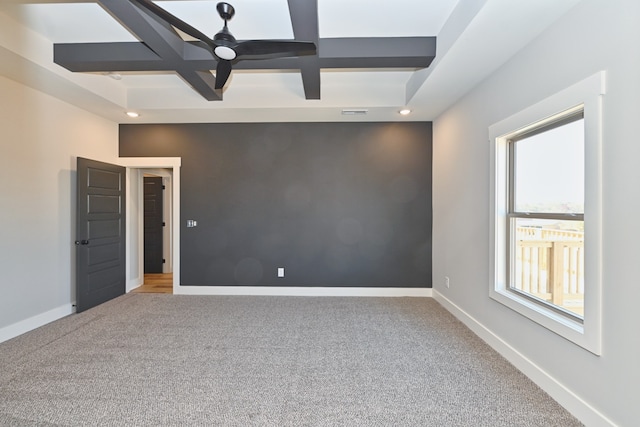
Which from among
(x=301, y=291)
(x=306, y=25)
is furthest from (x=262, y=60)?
(x=301, y=291)

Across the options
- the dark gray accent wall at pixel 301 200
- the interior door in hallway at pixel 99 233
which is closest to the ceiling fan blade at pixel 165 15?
the dark gray accent wall at pixel 301 200

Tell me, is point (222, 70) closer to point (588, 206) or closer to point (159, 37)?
point (159, 37)

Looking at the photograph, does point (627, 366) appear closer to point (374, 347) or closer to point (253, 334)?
point (374, 347)

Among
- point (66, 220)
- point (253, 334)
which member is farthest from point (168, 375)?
point (66, 220)

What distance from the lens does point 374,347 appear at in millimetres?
2818

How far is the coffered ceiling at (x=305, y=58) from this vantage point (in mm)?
2260

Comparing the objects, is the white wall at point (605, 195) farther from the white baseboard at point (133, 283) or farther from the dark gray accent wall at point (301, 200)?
the white baseboard at point (133, 283)

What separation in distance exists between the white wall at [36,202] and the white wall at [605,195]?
487cm

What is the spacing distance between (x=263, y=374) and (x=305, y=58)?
9.35 ft

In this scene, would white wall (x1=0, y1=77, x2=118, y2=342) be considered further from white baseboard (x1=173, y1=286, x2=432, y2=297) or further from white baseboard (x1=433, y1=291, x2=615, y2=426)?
white baseboard (x1=433, y1=291, x2=615, y2=426)

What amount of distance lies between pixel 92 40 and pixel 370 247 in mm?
4088

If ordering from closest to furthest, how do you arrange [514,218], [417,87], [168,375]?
1. [168,375]
2. [514,218]
3. [417,87]

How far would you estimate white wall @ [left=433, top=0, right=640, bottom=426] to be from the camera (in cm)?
154

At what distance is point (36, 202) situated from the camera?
3.36 metres
